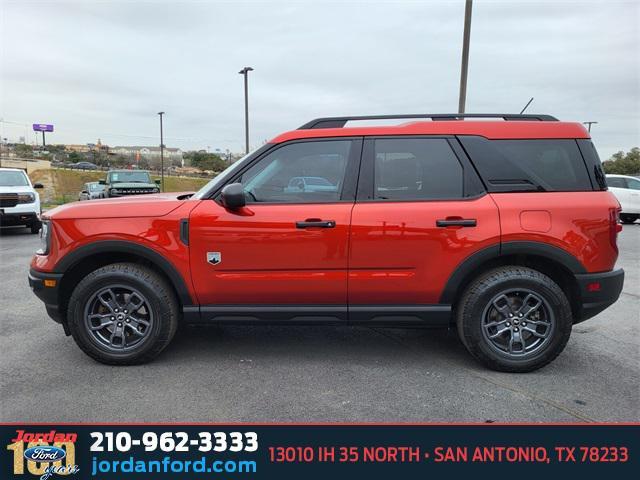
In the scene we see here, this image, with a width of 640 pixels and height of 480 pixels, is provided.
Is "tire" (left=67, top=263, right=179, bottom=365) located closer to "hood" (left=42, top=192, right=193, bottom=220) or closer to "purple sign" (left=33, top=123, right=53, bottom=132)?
"hood" (left=42, top=192, right=193, bottom=220)

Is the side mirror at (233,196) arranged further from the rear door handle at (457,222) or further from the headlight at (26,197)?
the headlight at (26,197)

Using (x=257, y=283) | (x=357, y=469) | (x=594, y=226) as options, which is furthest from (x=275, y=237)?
(x=594, y=226)

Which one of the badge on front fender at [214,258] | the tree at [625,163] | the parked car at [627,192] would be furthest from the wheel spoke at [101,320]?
the tree at [625,163]

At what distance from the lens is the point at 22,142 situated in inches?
3204

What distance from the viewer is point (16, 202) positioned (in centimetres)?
1127

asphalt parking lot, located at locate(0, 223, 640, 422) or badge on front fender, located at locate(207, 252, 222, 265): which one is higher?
badge on front fender, located at locate(207, 252, 222, 265)

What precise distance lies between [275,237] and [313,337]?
133 cm

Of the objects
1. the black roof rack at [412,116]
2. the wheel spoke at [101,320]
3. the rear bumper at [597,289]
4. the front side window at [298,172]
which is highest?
the black roof rack at [412,116]

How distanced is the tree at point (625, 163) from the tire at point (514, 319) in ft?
200

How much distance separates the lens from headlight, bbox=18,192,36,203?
11312 millimetres

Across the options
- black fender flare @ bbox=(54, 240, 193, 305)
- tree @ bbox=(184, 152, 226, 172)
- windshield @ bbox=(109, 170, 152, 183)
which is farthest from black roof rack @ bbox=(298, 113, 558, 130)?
tree @ bbox=(184, 152, 226, 172)

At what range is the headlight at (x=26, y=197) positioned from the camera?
1131 cm

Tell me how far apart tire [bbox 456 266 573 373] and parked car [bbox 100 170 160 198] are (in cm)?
1619

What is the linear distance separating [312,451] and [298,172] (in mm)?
2027
